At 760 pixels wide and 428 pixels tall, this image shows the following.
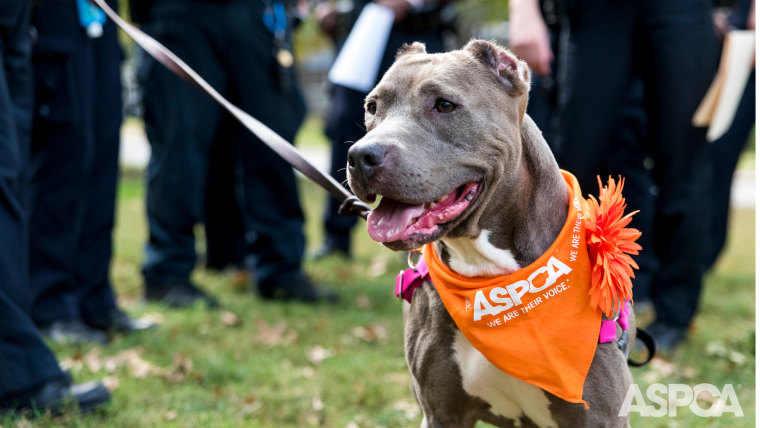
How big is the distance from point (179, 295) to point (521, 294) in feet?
10.00

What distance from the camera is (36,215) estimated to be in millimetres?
3979

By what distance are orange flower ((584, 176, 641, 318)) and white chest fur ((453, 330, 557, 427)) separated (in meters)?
0.34

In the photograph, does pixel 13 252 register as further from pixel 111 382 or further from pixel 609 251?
pixel 609 251

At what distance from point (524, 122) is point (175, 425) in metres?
1.81

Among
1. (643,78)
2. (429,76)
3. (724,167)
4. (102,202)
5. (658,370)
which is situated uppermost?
(429,76)

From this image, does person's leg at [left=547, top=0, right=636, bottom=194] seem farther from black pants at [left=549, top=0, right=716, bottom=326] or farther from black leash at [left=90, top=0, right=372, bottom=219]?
black leash at [left=90, top=0, right=372, bottom=219]

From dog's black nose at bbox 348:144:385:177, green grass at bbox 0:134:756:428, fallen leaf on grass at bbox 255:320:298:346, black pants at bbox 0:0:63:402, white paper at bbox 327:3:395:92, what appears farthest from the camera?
white paper at bbox 327:3:395:92

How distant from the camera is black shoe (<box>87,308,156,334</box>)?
425cm

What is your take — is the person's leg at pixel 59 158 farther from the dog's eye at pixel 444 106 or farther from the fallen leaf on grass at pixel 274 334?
the dog's eye at pixel 444 106

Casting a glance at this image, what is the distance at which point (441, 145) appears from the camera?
2.14 metres

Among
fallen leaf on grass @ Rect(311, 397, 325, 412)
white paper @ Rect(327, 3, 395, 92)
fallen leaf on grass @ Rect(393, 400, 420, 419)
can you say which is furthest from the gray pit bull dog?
white paper @ Rect(327, 3, 395, 92)

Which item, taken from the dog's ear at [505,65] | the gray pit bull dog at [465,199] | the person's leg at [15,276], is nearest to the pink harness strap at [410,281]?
the gray pit bull dog at [465,199]

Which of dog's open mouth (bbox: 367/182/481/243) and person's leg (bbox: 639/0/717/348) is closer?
dog's open mouth (bbox: 367/182/481/243)

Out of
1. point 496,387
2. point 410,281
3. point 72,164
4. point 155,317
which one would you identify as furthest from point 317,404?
point 72,164
